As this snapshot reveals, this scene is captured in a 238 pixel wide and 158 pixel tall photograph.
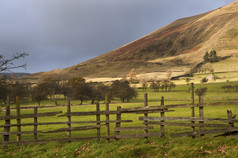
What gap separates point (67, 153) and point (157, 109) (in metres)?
5.82

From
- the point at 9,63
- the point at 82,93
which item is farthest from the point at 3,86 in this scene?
the point at 82,93

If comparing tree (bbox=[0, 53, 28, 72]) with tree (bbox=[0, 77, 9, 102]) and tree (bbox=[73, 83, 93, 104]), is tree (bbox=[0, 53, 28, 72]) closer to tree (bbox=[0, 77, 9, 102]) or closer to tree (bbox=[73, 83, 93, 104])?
tree (bbox=[0, 77, 9, 102])

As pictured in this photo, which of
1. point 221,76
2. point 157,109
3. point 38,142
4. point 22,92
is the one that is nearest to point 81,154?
point 38,142

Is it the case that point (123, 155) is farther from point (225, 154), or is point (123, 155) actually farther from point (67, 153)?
point (225, 154)

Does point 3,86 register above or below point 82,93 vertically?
above

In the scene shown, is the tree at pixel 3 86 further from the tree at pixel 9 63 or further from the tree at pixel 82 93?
the tree at pixel 82 93

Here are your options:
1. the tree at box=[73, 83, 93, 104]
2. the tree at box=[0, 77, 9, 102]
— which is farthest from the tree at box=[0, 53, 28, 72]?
the tree at box=[73, 83, 93, 104]

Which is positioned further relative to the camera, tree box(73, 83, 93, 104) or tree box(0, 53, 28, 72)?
tree box(73, 83, 93, 104)

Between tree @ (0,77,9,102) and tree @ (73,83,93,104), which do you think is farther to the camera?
tree @ (73,83,93,104)

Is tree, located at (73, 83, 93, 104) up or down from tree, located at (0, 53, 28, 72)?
down

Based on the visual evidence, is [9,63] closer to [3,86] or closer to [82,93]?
[3,86]

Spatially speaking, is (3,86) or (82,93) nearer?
(3,86)

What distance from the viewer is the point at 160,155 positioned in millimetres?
11297

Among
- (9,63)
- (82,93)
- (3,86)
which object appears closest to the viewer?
(9,63)
